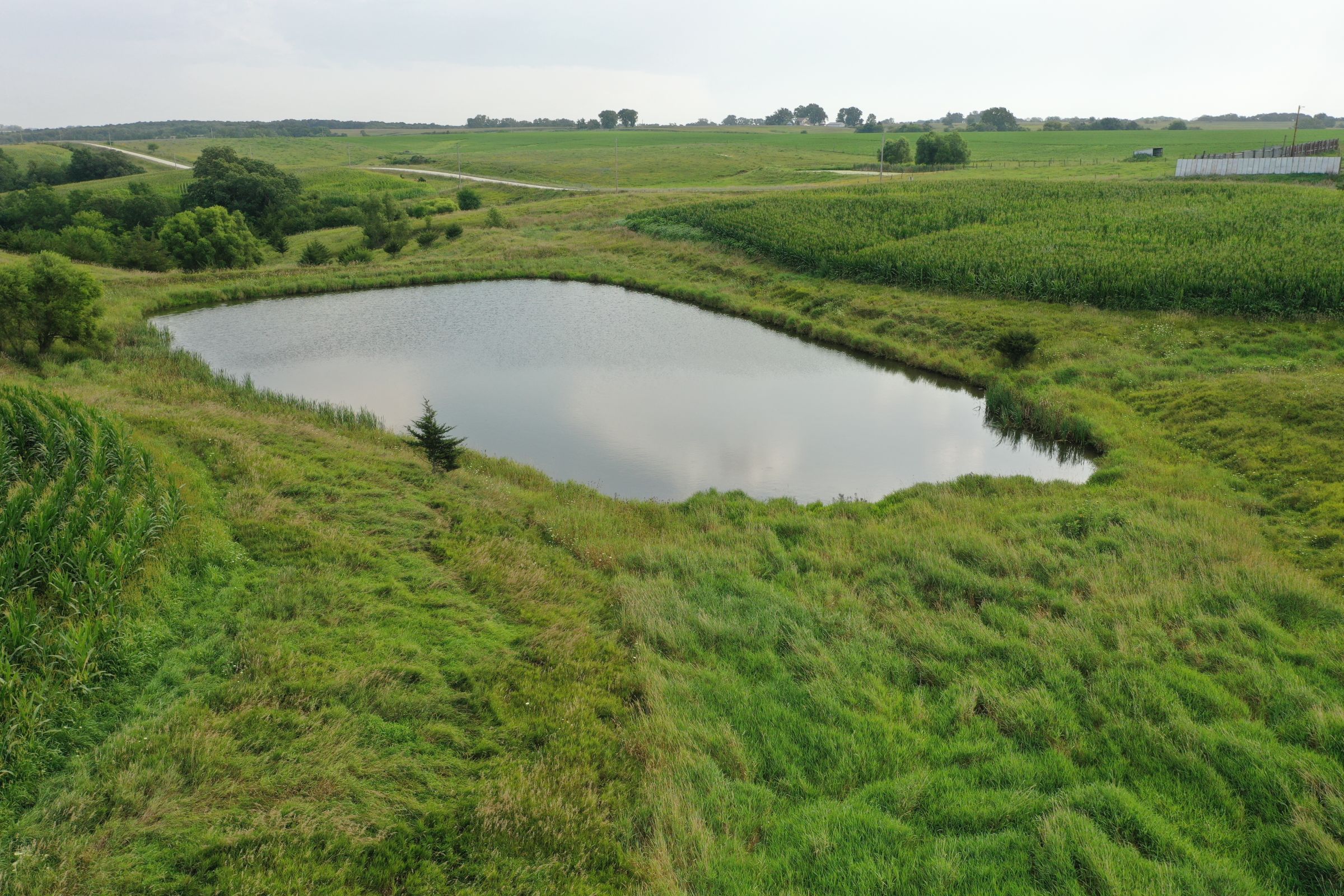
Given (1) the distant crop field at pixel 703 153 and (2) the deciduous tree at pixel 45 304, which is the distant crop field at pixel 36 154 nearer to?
(1) the distant crop field at pixel 703 153

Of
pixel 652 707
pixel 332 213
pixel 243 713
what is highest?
pixel 332 213

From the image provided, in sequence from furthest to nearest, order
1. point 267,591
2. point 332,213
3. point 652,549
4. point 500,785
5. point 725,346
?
1. point 332,213
2. point 725,346
3. point 652,549
4. point 267,591
5. point 500,785

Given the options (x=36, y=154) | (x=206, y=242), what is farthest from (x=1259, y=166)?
(x=36, y=154)

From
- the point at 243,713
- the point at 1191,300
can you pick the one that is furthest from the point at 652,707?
the point at 1191,300

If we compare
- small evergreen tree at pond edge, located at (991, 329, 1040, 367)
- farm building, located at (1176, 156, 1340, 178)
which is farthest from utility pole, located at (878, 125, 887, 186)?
small evergreen tree at pond edge, located at (991, 329, 1040, 367)

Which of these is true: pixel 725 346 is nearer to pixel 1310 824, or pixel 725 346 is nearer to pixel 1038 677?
pixel 1038 677

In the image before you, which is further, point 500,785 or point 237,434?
point 237,434

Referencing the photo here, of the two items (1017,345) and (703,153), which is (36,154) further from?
(1017,345)
